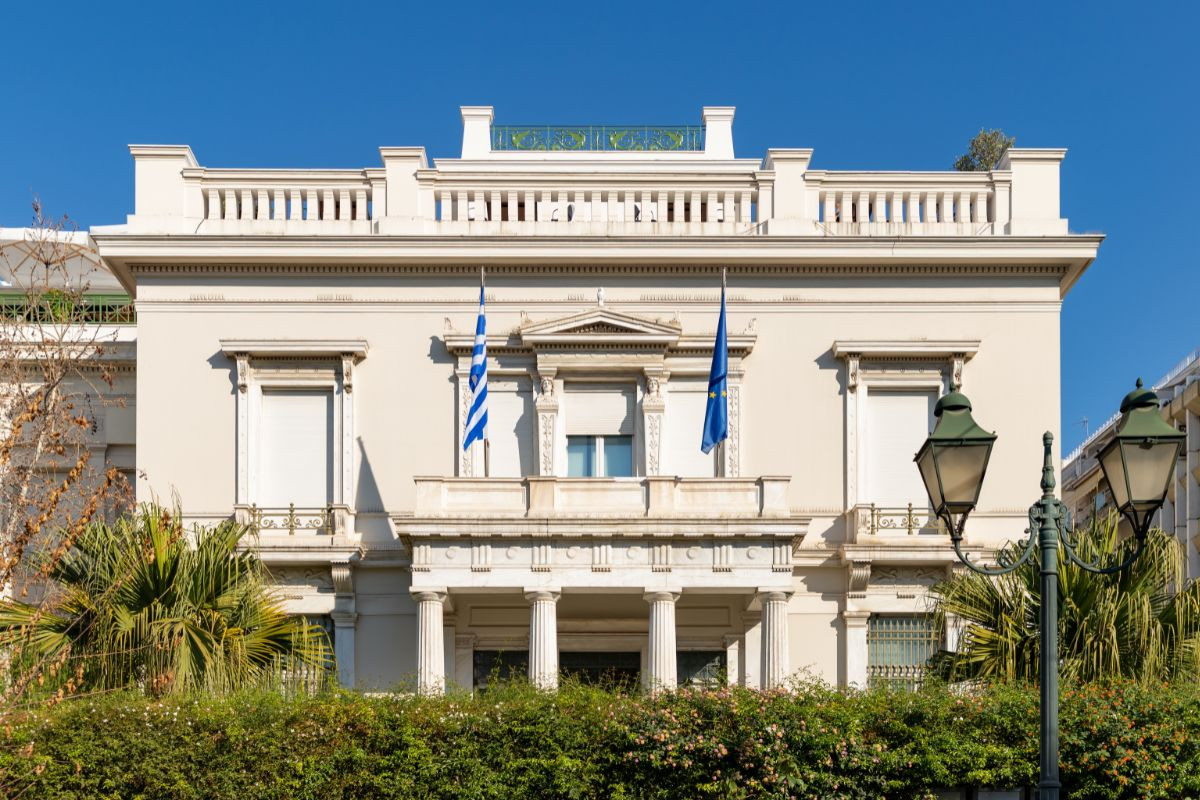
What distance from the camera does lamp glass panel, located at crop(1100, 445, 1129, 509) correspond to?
A: 446 inches

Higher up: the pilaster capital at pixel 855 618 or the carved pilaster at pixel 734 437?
the carved pilaster at pixel 734 437

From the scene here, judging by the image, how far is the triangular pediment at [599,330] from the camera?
25.8m

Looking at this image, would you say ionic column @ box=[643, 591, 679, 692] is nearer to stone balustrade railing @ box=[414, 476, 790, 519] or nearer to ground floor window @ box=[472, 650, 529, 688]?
stone balustrade railing @ box=[414, 476, 790, 519]

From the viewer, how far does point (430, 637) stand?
2277cm

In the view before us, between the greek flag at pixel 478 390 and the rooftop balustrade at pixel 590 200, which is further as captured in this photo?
the rooftop balustrade at pixel 590 200

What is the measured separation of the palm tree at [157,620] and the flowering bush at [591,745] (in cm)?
98

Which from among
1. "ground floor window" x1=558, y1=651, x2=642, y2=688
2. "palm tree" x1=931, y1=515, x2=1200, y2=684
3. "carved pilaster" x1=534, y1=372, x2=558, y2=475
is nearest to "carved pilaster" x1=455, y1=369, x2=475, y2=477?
"carved pilaster" x1=534, y1=372, x2=558, y2=475

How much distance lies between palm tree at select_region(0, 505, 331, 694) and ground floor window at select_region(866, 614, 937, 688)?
9.63m

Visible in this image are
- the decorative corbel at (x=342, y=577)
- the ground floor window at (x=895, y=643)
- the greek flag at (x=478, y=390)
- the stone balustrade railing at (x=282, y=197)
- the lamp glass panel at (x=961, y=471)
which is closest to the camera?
the lamp glass panel at (x=961, y=471)

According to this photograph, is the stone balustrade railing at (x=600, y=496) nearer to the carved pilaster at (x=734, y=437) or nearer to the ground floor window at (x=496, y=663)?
the carved pilaster at (x=734, y=437)

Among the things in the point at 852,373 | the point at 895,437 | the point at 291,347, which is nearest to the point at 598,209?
the point at 852,373

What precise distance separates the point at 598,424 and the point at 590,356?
120 cm

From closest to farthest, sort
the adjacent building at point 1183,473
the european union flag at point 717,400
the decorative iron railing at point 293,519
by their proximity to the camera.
A: 1. the european union flag at point 717,400
2. the decorative iron railing at point 293,519
3. the adjacent building at point 1183,473

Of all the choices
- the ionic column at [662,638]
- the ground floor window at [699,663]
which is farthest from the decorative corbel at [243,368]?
the ground floor window at [699,663]
